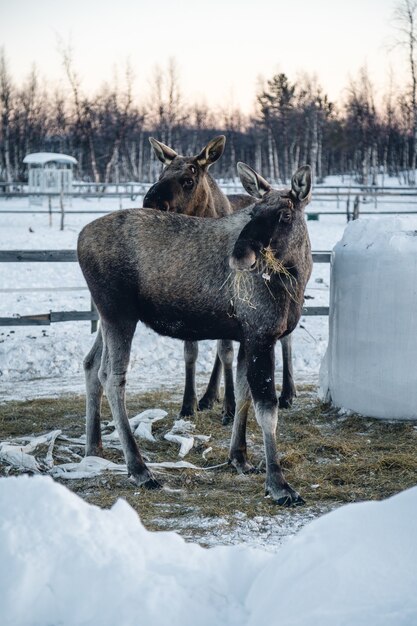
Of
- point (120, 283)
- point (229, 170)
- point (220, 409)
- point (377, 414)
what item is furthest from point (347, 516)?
point (229, 170)

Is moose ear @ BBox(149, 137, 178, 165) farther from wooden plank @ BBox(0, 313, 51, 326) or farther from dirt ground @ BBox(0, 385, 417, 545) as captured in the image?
wooden plank @ BBox(0, 313, 51, 326)

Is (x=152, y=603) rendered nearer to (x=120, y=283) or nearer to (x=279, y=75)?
(x=120, y=283)

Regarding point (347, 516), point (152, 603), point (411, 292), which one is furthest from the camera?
point (411, 292)

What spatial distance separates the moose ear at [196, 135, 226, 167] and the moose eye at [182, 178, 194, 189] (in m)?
0.24

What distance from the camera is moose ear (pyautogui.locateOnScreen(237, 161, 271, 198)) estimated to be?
564cm

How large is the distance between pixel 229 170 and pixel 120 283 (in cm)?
5629

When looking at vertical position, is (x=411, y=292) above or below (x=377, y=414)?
above

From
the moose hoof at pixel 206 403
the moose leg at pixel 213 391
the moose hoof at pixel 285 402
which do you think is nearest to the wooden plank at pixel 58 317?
the moose hoof at pixel 285 402

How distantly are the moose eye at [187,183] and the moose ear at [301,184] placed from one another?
1963mm

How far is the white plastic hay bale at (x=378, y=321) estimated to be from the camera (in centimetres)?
703

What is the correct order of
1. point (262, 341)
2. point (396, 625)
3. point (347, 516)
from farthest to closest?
point (262, 341) → point (347, 516) → point (396, 625)

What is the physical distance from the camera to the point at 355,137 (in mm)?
61812

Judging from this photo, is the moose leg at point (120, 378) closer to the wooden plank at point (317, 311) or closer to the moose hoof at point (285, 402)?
the moose hoof at point (285, 402)

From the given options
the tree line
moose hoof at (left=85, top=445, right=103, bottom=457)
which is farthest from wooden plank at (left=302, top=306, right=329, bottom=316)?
the tree line
